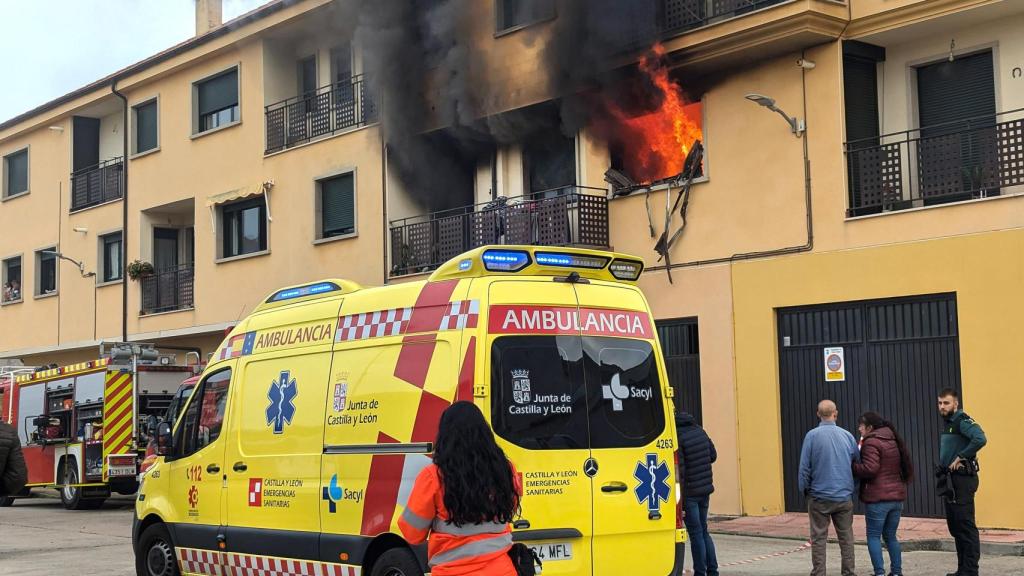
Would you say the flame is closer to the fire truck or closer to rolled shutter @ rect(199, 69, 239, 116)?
the fire truck

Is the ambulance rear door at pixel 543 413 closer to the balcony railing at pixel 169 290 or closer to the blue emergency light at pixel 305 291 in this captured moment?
the blue emergency light at pixel 305 291

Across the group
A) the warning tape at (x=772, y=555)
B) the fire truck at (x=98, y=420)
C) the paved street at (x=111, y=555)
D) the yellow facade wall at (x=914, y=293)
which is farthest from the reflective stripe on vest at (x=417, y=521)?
the fire truck at (x=98, y=420)

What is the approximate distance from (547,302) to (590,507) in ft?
4.54

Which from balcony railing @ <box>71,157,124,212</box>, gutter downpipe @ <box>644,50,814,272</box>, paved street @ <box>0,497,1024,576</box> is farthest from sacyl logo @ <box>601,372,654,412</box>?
balcony railing @ <box>71,157,124,212</box>

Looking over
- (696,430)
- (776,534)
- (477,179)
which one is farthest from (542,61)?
(696,430)

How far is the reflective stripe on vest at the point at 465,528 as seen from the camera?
5602mm

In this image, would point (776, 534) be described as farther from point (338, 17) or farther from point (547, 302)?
point (338, 17)

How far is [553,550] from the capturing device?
25.8ft

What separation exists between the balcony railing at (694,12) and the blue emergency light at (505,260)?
375 inches

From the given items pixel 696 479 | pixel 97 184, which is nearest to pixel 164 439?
pixel 696 479

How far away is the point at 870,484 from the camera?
10.5 meters

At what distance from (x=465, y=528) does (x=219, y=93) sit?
A: 74.7 ft

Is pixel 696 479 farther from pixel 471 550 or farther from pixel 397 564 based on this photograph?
pixel 471 550

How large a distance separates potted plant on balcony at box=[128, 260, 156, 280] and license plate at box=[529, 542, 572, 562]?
22.6 m
